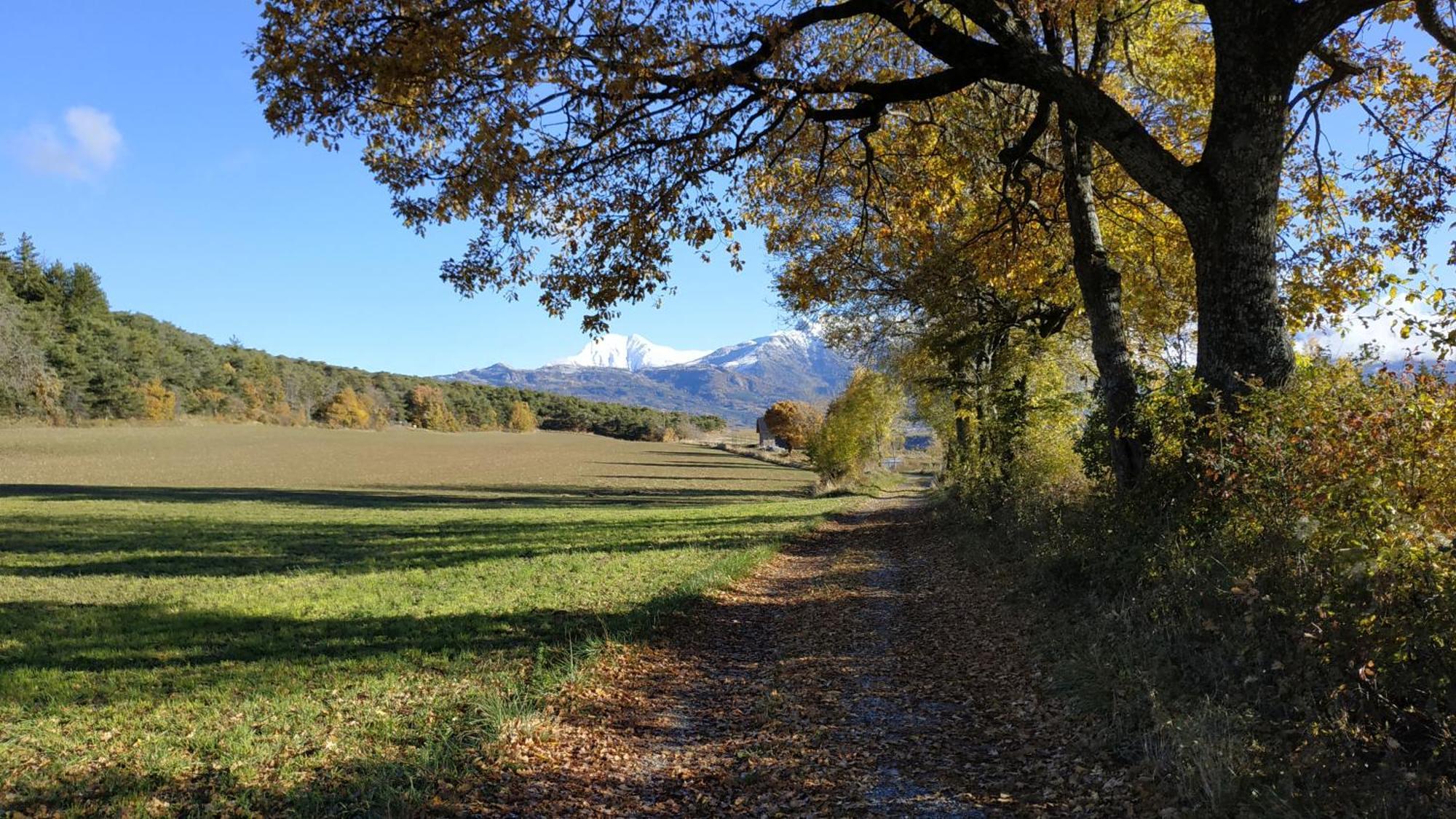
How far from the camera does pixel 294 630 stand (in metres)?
9.52

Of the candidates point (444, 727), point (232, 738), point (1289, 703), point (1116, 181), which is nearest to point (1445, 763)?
point (1289, 703)

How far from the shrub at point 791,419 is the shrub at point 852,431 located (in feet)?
80.6

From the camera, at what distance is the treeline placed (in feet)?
210

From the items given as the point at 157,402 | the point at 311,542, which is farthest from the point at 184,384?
the point at 311,542

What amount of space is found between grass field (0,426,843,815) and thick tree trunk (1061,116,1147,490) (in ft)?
20.9

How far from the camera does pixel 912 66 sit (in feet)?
38.5

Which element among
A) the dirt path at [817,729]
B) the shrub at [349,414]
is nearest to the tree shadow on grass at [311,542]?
the dirt path at [817,729]

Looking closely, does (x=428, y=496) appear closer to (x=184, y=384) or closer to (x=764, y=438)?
(x=184, y=384)

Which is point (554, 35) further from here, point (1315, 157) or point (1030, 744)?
point (1315, 157)

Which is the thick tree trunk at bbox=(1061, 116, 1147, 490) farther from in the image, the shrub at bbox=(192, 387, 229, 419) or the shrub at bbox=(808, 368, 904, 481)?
the shrub at bbox=(192, 387, 229, 419)

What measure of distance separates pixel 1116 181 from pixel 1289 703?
37.7 ft

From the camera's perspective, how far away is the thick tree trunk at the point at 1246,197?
6543mm

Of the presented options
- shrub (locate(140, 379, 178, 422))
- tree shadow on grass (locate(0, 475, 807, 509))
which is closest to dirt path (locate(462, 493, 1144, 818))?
tree shadow on grass (locate(0, 475, 807, 509))

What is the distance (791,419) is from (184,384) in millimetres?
79354
